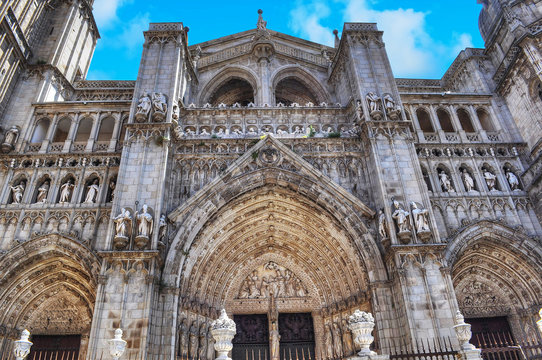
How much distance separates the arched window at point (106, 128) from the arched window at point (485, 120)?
18.5 m

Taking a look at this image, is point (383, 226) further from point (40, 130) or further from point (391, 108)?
point (40, 130)

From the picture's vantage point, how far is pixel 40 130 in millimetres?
18203

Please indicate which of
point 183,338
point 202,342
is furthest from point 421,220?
point 183,338

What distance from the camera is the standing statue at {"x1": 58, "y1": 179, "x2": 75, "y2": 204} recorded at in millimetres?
15562

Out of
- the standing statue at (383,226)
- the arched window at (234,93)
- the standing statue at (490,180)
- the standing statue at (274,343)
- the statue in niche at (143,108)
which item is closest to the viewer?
the standing statue at (383,226)

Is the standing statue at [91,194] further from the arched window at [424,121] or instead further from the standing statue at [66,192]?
the arched window at [424,121]

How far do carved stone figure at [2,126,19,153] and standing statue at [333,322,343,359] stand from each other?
51.6ft

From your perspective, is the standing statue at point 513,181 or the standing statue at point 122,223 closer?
the standing statue at point 122,223

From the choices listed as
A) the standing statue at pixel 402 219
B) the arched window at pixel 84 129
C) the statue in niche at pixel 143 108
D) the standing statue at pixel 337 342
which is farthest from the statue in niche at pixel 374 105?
the arched window at pixel 84 129

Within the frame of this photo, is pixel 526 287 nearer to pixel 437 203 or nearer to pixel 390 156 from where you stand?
pixel 437 203

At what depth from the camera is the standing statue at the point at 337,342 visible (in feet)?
46.4

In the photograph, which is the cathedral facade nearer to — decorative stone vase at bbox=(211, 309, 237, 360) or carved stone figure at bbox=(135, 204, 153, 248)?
carved stone figure at bbox=(135, 204, 153, 248)

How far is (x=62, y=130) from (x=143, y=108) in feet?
19.2

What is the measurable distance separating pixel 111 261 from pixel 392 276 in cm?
964
